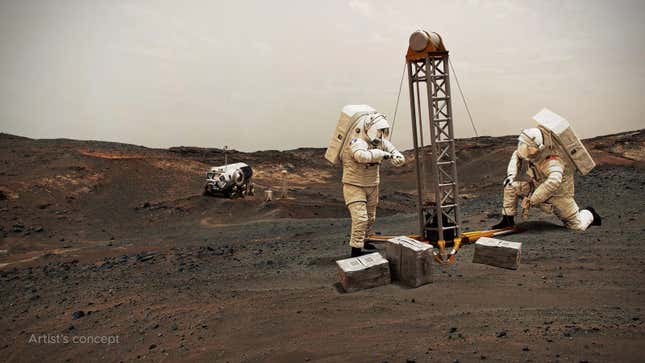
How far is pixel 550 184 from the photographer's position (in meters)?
8.23

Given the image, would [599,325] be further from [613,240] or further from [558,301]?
[613,240]

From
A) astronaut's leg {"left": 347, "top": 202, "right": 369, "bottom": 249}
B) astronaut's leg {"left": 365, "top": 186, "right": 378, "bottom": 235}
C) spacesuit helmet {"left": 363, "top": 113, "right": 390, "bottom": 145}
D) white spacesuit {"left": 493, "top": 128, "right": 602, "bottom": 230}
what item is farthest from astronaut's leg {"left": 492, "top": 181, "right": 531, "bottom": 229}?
astronaut's leg {"left": 347, "top": 202, "right": 369, "bottom": 249}


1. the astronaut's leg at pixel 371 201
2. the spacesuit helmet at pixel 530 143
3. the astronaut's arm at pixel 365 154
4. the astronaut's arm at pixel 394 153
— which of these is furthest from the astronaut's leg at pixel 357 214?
the spacesuit helmet at pixel 530 143

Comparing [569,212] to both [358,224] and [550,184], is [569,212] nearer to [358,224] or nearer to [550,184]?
[550,184]

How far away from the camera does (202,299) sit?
20.4 feet

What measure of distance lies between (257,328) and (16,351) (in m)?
2.96

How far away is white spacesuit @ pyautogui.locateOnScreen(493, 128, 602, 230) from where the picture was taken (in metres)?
8.37

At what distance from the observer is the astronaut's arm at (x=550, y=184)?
823cm

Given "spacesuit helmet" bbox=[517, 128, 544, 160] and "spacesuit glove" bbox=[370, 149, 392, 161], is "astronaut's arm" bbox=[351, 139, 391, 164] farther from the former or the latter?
"spacesuit helmet" bbox=[517, 128, 544, 160]

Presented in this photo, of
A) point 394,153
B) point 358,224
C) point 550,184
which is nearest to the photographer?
point 358,224

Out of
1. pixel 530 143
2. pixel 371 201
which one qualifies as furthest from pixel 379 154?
pixel 530 143

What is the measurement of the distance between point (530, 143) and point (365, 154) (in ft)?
11.4

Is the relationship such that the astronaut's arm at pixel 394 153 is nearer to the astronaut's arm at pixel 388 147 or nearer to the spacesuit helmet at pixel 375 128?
the astronaut's arm at pixel 388 147

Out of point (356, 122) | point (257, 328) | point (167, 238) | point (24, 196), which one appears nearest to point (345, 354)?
point (257, 328)
